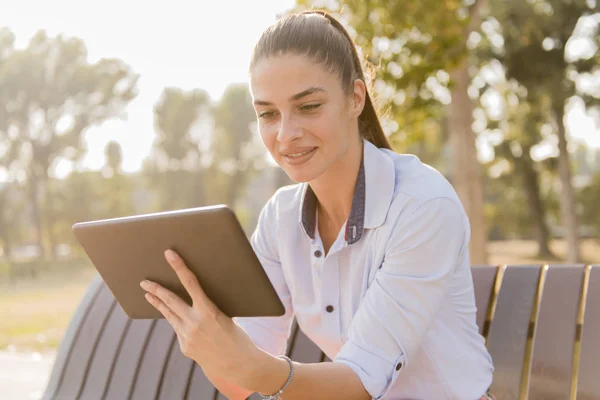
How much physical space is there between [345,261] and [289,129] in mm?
427

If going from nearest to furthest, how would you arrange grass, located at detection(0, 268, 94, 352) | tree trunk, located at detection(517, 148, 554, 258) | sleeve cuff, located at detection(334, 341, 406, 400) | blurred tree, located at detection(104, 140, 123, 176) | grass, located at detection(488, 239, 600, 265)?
sleeve cuff, located at detection(334, 341, 406, 400) → grass, located at detection(0, 268, 94, 352) → blurred tree, located at detection(104, 140, 123, 176) → tree trunk, located at detection(517, 148, 554, 258) → grass, located at detection(488, 239, 600, 265)

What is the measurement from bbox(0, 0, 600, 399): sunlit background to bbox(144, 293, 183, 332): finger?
4.06 meters

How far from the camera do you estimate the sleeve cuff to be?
1.69 metres

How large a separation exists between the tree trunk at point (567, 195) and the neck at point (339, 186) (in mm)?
11430

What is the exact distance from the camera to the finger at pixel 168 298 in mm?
1548

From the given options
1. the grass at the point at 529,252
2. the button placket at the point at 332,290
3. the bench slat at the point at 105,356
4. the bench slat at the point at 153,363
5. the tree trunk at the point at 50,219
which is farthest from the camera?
the grass at the point at 529,252

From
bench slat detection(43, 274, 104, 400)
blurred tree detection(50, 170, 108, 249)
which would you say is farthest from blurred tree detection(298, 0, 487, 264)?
blurred tree detection(50, 170, 108, 249)

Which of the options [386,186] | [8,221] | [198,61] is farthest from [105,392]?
[8,221]

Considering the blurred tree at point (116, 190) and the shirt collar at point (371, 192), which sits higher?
the shirt collar at point (371, 192)

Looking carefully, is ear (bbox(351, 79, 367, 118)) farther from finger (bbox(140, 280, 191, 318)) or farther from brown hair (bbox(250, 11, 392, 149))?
finger (bbox(140, 280, 191, 318))

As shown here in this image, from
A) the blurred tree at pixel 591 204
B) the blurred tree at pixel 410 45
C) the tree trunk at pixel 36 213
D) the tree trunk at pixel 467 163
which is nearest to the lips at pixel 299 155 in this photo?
the blurred tree at pixel 410 45

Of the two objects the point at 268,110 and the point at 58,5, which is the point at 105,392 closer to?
the point at 268,110

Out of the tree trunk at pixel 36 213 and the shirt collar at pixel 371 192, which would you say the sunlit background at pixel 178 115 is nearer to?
the tree trunk at pixel 36 213

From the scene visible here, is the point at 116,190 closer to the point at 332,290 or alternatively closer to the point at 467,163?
the point at 467,163
